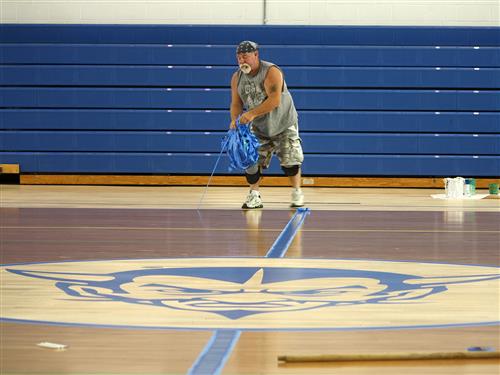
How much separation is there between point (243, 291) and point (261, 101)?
156 inches

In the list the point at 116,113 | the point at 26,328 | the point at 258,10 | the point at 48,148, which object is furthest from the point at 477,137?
the point at 26,328

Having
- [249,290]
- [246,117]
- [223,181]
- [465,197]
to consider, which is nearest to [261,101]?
[246,117]

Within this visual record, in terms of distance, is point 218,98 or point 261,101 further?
point 218,98

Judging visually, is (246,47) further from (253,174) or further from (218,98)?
(218,98)

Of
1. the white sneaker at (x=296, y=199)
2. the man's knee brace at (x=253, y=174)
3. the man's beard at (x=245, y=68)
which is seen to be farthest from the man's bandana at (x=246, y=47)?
Result: the white sneaker at (x=296, y=199)

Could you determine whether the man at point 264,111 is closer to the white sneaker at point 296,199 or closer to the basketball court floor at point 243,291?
the white sneaker at point 296,199

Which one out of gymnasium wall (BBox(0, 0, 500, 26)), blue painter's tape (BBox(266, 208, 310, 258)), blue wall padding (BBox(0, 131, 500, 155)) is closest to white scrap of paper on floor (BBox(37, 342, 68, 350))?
blue painter's tape (BBox(266, 208, 310, 258))

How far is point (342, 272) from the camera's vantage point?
13.3ft

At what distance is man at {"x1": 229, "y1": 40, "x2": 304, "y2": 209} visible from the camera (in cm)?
722

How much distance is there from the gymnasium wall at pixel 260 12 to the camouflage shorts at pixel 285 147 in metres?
3.66

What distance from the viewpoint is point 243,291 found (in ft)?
11.5

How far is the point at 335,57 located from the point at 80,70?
2525 mm

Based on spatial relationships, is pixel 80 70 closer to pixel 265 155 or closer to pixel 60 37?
pixel 60 37

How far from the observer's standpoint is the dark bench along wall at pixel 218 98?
429 inches
